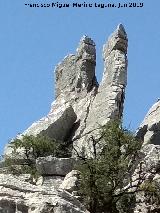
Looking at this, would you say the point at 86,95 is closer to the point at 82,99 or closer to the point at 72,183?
the point at 82,99

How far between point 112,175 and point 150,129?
13.5m

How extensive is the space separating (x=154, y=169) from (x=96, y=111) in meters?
14.7

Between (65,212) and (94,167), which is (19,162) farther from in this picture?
(65,212)

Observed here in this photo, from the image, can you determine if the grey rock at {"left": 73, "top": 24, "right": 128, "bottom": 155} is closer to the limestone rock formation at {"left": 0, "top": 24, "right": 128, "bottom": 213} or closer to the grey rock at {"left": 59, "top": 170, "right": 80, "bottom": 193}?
the limestone rock formation at {"left": 0, "top": 24, "right": 128, "bottom": 213}

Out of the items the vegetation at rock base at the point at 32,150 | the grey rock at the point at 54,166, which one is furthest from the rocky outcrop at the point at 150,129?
the grey rock at the point at 54,166

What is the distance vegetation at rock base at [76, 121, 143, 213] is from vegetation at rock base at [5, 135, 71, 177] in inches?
337

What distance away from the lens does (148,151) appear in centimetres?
2883

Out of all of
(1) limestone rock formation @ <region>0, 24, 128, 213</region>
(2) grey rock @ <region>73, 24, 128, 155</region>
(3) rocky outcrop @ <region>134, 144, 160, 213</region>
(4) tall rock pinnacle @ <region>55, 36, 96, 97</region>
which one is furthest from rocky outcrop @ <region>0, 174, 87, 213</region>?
(4) tall rock pinnacle @ <region>55, 36, 96, 97</region>

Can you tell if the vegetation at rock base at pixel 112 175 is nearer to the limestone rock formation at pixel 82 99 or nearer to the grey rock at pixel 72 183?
the grey rock at pixel 72 183

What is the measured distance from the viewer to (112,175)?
78.2ft

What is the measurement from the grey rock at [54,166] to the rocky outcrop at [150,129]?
719 centimetres

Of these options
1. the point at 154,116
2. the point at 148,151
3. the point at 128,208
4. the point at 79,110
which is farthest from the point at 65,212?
the point at 79,110

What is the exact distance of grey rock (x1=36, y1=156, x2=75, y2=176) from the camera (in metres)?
28.9

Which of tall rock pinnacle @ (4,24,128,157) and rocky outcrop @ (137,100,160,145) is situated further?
tall rock pinnacle @ (4,24,128,157)
